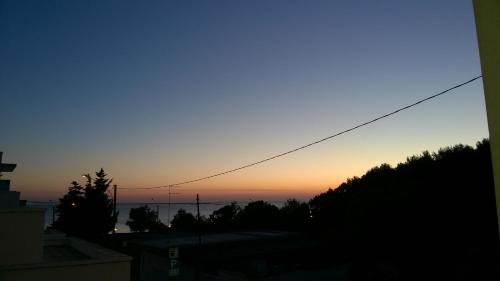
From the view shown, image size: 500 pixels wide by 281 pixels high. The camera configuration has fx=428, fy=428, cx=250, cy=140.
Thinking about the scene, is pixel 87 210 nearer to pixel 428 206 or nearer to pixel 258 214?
pixel 258 214

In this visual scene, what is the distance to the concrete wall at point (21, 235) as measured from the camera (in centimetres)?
1130

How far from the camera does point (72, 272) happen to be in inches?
414

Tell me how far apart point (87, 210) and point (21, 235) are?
4367 cm

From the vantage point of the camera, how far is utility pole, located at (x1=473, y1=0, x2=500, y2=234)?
1984 mm

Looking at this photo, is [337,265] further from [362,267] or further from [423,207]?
[423,207]

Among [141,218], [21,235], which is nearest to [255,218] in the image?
[21,235]

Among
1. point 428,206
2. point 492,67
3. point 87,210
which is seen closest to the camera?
point 492,67

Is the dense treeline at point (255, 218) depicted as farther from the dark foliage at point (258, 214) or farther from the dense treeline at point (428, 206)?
the dense treeline at point (428, 206)

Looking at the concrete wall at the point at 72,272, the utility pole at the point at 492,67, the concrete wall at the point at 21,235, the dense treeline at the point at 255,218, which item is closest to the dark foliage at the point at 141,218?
the dense treeline at the point at 255,218

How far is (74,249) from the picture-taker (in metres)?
15.8

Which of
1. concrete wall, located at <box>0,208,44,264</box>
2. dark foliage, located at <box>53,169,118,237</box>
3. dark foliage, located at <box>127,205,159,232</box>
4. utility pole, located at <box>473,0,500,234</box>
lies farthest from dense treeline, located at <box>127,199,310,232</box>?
dark foliage, located at <box>127,205,159,232</box>

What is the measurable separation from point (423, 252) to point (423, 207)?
6.45 feet

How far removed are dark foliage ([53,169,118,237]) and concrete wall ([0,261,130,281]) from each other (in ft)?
134

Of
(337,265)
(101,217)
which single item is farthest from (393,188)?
(101,217)
